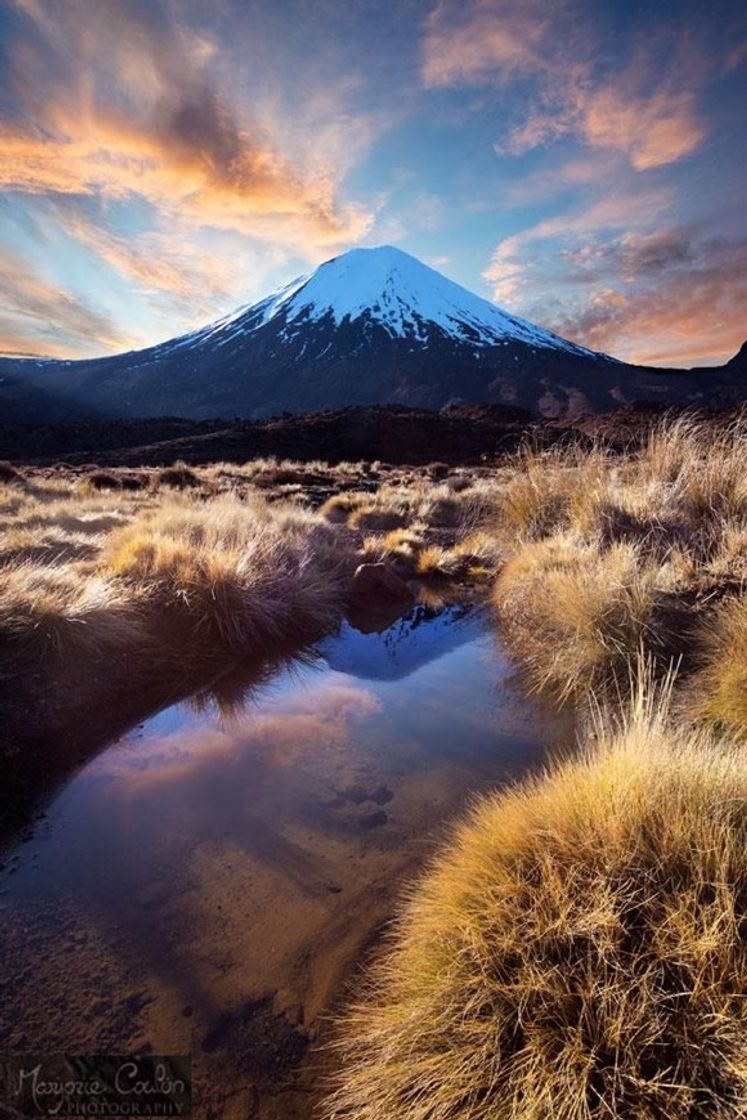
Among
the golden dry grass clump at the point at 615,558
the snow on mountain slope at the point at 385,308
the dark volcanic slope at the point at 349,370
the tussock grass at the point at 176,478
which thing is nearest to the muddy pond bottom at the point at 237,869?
the golden dry grass clump at the point at 615,558

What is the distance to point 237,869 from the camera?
2.65 m

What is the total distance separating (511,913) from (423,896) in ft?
1.75

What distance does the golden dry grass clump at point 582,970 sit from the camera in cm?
140

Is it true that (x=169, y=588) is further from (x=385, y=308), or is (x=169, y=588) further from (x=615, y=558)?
(x=385, y=308)

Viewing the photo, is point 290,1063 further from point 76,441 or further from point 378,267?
point 378,267

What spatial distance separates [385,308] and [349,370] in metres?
39.0

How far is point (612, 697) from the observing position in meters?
4.18

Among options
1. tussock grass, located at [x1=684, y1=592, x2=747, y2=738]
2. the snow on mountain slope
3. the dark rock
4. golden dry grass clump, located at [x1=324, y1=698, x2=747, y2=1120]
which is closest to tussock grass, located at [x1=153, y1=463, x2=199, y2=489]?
the dark rock

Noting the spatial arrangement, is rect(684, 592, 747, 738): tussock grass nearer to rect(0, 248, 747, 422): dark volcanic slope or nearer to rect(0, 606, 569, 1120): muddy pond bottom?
rect(0, 606, 569, 1120): muddy pond bottom

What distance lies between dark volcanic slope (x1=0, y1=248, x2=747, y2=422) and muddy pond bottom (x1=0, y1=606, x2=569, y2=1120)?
76.3m

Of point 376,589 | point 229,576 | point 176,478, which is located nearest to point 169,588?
point 229,576

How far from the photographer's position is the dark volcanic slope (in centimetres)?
8600

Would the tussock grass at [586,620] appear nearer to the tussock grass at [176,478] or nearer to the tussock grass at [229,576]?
the tussock grass at [229,576]

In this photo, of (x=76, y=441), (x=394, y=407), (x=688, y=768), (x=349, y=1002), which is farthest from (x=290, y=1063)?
(x=394, y=407)
